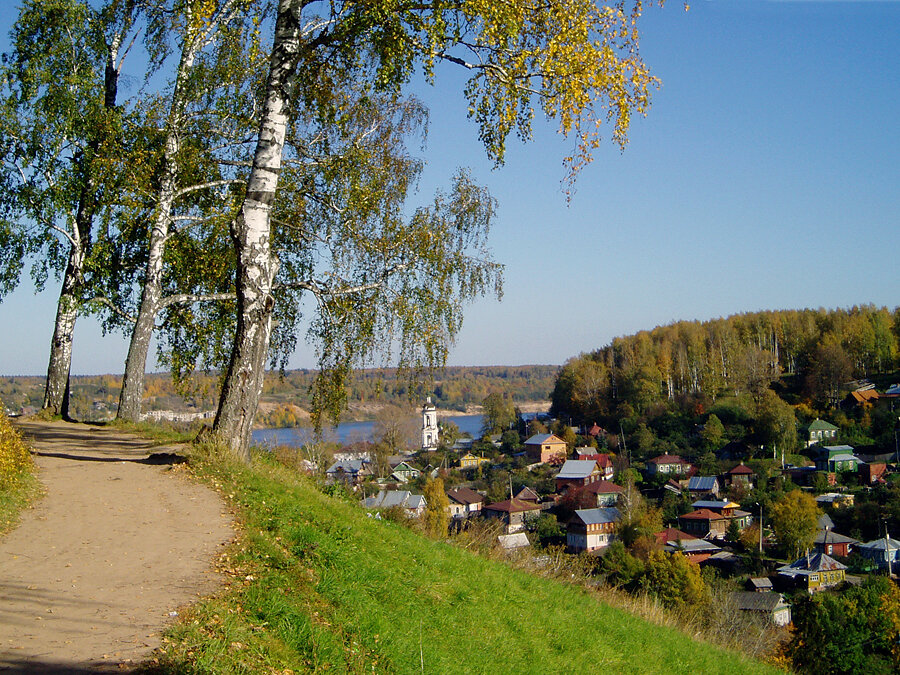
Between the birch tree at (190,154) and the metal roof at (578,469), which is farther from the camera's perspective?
the metal roof at (578,469)

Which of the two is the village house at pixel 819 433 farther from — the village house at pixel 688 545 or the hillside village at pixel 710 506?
the village house at pixel 688 545

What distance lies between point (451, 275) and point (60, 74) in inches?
339

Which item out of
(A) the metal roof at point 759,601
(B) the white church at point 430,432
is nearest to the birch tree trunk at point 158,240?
(A) the metal roof at point 759,601

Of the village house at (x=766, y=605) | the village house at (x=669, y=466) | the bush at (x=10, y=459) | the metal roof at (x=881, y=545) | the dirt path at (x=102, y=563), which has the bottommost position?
the village house at (x=766, y=605)

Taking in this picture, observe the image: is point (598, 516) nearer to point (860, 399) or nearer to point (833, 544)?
point (833, 544)

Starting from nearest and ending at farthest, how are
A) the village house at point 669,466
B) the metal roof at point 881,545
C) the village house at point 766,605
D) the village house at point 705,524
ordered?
the village house at point 766,605 < the metal roof at point 881,545 < the village house at point 705,524 < the village house at point 669,466

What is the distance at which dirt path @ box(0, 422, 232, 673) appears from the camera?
3.47m

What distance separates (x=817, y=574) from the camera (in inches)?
984

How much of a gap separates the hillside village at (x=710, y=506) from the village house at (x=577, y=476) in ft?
0.27

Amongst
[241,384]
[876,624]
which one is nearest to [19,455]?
[241,384]

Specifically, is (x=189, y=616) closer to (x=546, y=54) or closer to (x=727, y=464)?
(x=546, y=54)

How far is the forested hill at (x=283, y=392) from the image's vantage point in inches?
407

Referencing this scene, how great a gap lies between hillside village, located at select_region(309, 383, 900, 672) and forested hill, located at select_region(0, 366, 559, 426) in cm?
239

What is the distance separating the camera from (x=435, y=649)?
464 centimetres
